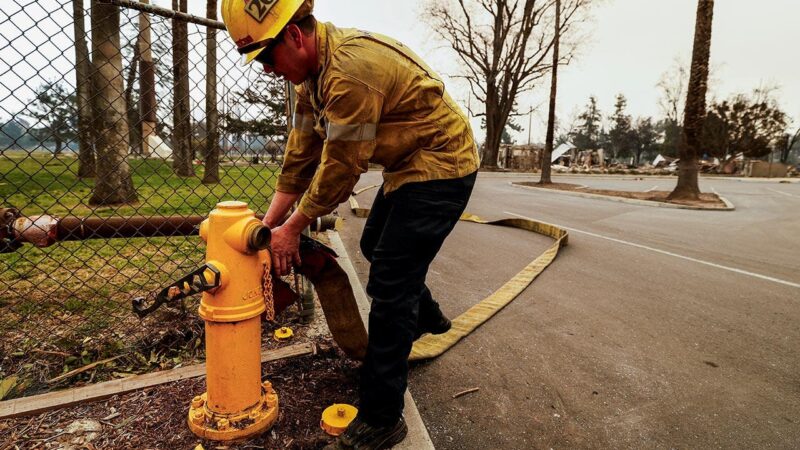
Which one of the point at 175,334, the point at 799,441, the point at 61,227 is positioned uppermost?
the point at 61,227

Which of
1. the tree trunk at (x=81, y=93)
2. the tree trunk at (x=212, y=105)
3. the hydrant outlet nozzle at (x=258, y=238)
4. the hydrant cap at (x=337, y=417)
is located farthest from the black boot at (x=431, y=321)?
the tree trunk at (x=81, y=93)

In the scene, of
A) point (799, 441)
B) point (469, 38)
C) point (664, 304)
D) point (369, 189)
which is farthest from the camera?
point (469, 38)

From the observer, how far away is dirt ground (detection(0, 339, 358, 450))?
1811 mm

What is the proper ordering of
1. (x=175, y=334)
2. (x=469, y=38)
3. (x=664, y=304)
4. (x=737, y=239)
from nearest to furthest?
→ (x=175, y=334)
(x=664, y=304)
(x=737, y=239)
(x=469, y=38)

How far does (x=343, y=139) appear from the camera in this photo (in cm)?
166

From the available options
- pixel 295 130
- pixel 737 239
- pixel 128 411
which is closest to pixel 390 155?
pixel 295 130

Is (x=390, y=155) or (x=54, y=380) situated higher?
(x=390, y=155)

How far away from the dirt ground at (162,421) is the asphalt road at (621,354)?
1.74ft

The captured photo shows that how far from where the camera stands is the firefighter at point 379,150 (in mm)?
1641

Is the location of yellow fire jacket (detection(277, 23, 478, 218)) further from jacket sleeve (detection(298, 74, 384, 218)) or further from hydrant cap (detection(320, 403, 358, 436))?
hydrant cap (detection(320, 403, 358, 436))

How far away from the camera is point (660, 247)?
6.27 metres

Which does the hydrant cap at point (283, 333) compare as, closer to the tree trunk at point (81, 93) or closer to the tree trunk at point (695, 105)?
the tree trunk at point (81, 93)

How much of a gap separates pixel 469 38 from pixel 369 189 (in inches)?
895

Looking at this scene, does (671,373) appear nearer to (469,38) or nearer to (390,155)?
(390,155)
